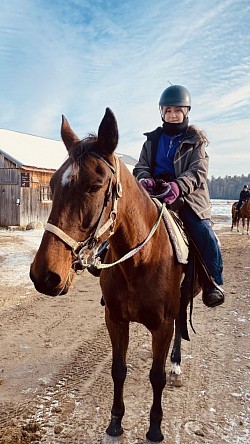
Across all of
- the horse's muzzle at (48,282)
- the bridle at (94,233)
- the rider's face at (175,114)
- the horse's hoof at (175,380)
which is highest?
the rider's face at (175,114)

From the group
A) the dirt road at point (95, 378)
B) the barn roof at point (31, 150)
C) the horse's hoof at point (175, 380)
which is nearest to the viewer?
the dirt road at point (95, 378)

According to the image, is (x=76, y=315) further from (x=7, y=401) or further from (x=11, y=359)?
(x=7, y=401)

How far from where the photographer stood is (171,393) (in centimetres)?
359

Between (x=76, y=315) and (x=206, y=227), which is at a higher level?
(x=206, y=227)

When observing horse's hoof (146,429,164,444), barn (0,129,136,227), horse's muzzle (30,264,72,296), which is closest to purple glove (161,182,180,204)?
horse's muzzle (30,264,72,296)

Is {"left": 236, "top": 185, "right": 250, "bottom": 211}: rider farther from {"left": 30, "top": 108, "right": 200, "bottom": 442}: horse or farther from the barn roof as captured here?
{"left": 30, "top": 108, "right": 200, "bottom": 442}: horse

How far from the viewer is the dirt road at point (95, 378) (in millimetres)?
3023

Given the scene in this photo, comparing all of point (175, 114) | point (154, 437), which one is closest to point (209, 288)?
point (154, 437)

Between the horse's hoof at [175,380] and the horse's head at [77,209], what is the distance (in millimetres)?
2443

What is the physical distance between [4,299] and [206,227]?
4.60 metres

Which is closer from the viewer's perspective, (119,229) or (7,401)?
(119,229)

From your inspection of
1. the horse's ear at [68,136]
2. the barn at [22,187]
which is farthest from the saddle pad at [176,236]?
the barn at [22,187]

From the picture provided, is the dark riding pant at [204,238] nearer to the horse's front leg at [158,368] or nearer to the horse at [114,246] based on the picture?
the horse at [114,246]

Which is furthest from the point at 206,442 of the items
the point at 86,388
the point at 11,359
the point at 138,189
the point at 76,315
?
the point at 76,315
